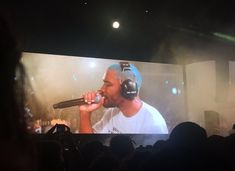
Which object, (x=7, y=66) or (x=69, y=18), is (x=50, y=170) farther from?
(x=69, y=18)

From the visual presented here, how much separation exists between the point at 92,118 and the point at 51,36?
50.5 inches

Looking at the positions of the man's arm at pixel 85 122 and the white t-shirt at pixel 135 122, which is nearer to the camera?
the man's arm at pixel 85 122

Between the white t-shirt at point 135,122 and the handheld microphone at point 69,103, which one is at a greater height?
the handheld microphone at point 69,103

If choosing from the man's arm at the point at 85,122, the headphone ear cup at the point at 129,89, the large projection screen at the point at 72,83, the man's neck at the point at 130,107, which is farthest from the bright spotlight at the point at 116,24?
the man's arm at the point at 85,122

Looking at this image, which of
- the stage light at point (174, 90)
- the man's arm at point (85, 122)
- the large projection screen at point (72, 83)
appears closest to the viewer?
the large projection screen at point (72, 83)

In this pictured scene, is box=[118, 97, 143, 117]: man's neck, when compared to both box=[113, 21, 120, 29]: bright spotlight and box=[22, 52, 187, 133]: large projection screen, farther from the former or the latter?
box=[113, 21, 120, 29]: bright spotlight

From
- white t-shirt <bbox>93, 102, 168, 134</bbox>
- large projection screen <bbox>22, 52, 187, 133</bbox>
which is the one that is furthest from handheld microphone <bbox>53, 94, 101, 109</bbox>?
white t-shirt <bbox>93, 102, 168, 134</bbox>

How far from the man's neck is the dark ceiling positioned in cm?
69

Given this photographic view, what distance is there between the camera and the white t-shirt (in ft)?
19.2

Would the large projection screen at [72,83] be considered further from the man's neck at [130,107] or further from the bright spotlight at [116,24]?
the bright spotlight at [116,24]

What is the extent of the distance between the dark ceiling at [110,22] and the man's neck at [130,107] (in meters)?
0.69

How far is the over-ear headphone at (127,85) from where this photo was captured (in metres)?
6.09

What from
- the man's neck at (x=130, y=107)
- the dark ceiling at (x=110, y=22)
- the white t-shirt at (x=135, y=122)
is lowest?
the white t-shirt at (x=135, y=122)

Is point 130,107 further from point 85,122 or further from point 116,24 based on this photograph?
point 116,24
